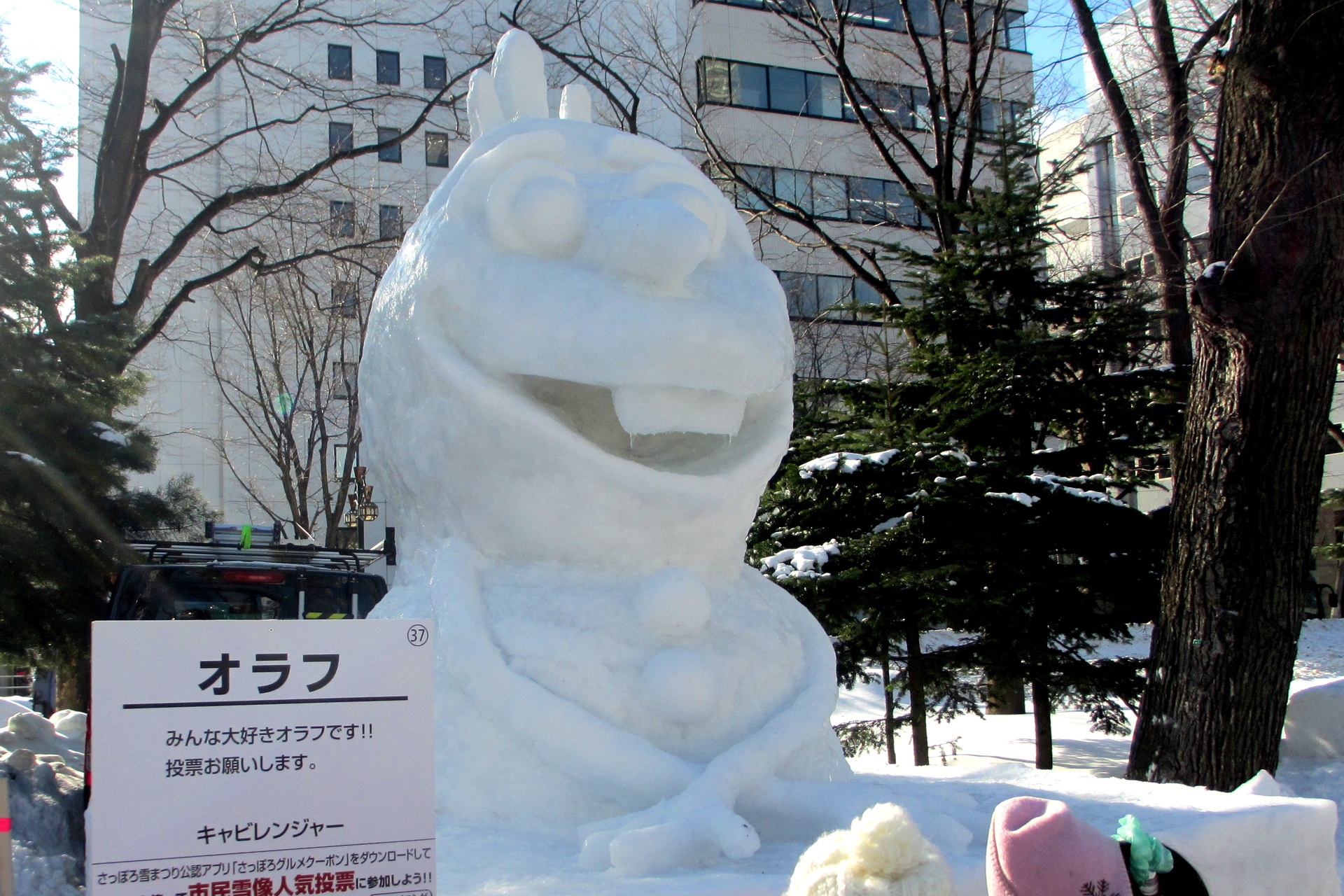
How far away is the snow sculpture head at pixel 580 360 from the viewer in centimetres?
287

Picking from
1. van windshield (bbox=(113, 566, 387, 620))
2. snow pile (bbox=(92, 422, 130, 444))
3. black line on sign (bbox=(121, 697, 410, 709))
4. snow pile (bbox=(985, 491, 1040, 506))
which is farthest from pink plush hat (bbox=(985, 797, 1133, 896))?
snow pile (bbox=(92, 422, 130, 444))

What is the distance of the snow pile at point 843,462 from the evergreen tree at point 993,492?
0.01 metres

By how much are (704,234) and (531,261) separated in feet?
1.54

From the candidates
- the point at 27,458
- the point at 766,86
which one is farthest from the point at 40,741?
the point at 766,86

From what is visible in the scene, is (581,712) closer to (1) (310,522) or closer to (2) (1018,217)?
(2) (1018,217)

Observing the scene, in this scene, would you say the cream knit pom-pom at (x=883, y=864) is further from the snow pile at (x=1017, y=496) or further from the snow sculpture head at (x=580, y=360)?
the snow pile at (x=1017, y=496)

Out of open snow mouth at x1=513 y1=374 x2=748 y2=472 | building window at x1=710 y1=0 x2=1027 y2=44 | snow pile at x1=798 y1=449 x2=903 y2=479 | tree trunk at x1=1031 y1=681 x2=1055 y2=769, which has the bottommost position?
tree trunk at x1=1031 y1=681 x2=1055 y2=769

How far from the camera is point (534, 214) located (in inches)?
116

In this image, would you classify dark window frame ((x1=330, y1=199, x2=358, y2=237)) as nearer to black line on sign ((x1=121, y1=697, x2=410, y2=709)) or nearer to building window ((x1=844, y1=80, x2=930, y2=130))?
building window ((x1=844, y1=80, x2=930, y2=130))

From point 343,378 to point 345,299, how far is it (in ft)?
4.74

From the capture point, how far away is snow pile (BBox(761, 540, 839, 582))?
6.19 m

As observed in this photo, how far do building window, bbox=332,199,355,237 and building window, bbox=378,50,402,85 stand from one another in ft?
24.1

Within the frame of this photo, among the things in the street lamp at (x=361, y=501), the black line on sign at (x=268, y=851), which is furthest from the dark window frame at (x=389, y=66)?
the black line on sign at (x=268, y=851)

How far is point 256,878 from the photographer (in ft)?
5.56
